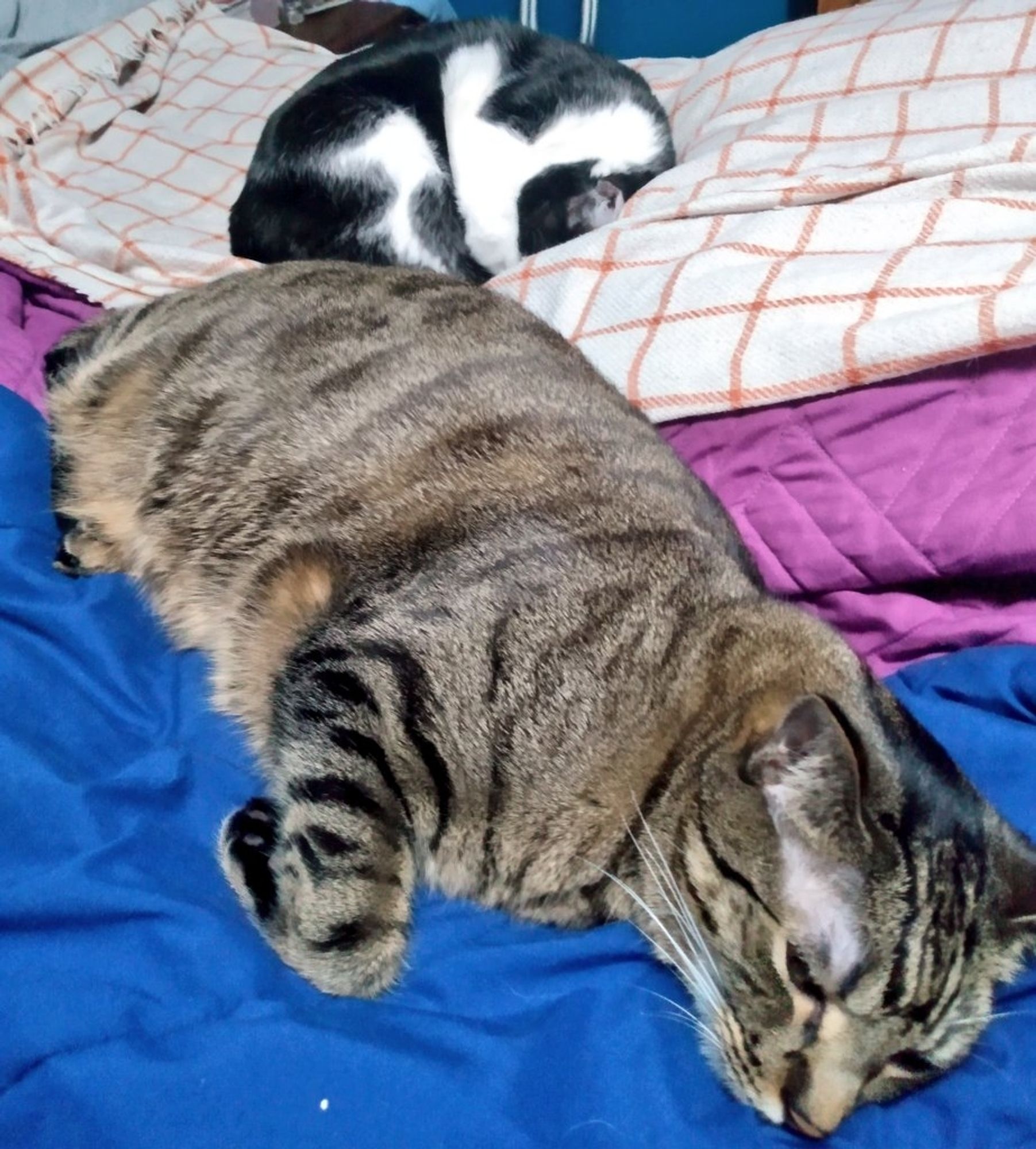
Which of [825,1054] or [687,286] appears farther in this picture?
[687,286]

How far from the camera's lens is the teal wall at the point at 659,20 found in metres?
2.86

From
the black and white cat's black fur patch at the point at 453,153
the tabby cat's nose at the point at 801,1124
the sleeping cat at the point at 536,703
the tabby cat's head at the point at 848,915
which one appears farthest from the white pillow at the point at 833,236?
the tabby cat's nose at the point at 801,1124

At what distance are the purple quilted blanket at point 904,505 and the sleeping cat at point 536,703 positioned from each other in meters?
0.16

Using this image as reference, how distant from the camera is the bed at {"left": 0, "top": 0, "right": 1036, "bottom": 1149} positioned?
35.9 inches

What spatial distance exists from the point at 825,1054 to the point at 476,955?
36 cm

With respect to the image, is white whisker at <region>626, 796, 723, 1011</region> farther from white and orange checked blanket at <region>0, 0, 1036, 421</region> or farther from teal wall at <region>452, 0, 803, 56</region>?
teal wall at <region>452, 0, 803, 56</region>

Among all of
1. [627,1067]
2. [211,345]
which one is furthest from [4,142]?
[627,1067]

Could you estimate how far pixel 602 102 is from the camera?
7.70ft

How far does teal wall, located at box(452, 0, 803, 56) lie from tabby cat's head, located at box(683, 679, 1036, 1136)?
254 cm

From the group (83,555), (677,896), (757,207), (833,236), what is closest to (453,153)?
(757,207)

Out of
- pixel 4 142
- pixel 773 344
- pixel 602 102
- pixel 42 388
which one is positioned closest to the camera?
pixel 773 344

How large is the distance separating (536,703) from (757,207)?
3.35ft

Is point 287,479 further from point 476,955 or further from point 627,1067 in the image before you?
point 627,1067

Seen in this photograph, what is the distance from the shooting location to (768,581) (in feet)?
4.68
